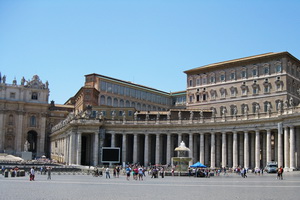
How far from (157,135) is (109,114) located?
52.1 ft

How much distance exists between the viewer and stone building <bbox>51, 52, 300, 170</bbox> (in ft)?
255

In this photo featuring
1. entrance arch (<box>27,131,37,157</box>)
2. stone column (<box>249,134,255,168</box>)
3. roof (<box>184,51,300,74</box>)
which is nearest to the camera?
stone column (<box>249,134,255,168</box>)

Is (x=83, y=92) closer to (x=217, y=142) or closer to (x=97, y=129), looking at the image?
(x=97, y=129)

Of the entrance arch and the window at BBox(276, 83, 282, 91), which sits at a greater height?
the window at BBox(276, 83, 282, 91)

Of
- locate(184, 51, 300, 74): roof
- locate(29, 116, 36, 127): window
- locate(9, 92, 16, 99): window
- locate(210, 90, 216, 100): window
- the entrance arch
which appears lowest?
the entrance arch

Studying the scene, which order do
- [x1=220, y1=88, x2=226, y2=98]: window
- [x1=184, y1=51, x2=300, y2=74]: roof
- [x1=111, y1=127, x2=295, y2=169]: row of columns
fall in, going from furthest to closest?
[x1=220, y1=88, x2=226, y2=98]: window → [x1=184, y1=51, x2=300, y2=74]: roof → [x1=111, y1=127, x2=295, y2=169]: row of columns

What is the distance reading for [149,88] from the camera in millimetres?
139875

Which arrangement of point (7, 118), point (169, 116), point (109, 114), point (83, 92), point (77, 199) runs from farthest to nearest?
point (7, 118) → point (83, 92) → point (109, 114) → point (169, 116) → point (77, 199)

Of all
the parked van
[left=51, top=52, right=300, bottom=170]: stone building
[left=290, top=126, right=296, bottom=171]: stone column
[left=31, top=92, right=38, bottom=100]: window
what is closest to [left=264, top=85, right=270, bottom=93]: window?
[left=51, top=52, right=300, bottom=170]: stone building

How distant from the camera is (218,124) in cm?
8406

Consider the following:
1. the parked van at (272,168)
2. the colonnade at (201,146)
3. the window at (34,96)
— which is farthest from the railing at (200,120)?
the window at (34,96)

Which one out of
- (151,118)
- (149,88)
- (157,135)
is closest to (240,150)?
(157,135)

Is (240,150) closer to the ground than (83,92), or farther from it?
closer to the ground

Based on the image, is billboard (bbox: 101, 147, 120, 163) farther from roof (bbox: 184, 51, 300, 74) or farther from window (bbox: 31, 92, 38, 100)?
window (bbox: 31, 92, 38, 100)
